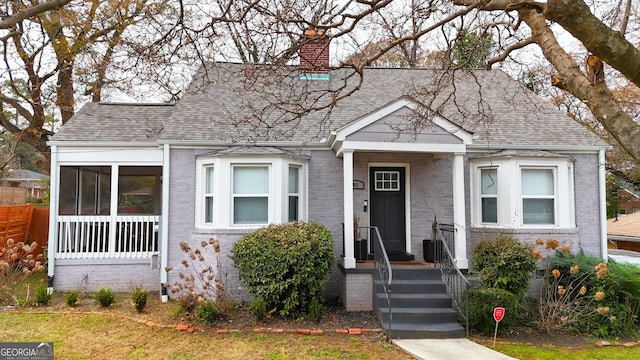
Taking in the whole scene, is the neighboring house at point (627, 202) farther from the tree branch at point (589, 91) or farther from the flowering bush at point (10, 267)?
the flowering bush at point (10, 267)

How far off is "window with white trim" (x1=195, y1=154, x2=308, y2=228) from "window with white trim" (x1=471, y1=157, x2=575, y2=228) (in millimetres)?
4879

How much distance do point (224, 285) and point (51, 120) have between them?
46.7ft

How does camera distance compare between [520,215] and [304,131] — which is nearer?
[520,215]

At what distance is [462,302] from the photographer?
7367mm

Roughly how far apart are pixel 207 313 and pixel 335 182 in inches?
164

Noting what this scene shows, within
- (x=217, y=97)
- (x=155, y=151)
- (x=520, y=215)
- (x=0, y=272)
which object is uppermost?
(x=217, y=97)

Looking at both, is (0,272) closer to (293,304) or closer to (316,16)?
(293,304)

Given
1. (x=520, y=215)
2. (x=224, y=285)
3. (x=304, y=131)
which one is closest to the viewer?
(x=224, y=285)

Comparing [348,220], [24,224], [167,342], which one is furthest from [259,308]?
[24,224]

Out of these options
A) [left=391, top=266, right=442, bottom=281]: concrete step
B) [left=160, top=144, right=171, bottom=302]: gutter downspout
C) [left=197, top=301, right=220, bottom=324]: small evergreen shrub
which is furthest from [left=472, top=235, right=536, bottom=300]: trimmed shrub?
[left=160, top=144, right=171, bottom=302]: gutter downspout

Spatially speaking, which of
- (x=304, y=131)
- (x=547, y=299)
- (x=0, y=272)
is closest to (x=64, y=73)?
(x=0, y=272)

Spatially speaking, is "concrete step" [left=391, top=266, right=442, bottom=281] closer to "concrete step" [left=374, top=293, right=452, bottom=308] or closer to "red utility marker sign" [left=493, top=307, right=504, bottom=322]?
"concrete step" [left=374, top=293, right=452, bottom=308]

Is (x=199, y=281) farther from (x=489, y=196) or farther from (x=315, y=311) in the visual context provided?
(x=489, y=196)

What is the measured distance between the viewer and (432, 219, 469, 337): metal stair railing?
282 inches
